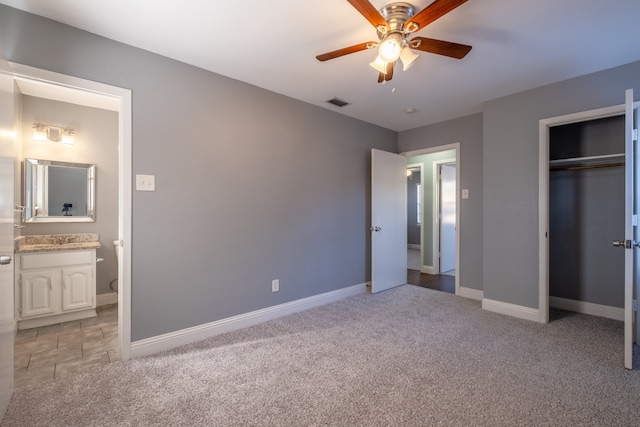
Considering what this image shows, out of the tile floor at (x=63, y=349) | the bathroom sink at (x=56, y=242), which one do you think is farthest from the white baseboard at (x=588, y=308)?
the bathroom sink at (x=56, y=242)

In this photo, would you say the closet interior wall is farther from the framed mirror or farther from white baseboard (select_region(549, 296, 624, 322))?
the framed mirror

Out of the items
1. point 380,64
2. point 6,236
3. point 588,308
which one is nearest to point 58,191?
point 6,236

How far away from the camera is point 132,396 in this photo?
1.81 m

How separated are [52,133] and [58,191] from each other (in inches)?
25.7

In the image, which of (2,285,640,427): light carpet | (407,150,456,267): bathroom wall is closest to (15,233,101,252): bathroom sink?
(2,285,640,427): light carpet

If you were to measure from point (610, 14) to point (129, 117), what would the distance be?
344 centimetres

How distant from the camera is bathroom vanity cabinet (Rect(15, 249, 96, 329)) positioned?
9.25 ft

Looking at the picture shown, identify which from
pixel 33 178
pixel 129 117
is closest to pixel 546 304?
pixel 129 117

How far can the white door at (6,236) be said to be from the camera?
1571 mm

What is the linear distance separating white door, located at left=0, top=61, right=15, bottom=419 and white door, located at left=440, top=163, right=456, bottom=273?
5.39m

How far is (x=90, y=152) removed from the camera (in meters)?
3.54

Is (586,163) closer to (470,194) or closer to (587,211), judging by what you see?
(587,211)

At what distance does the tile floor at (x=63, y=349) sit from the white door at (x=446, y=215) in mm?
4984

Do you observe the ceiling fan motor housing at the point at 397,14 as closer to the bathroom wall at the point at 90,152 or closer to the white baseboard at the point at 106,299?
the bathroom wall at the point at 90,152
